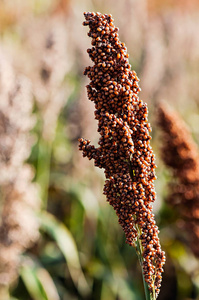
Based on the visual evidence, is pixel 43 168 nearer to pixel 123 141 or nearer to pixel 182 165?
pixel 182 165

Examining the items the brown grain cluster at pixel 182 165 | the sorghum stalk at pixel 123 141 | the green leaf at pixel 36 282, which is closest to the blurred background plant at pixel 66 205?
the green leaf at pixel 36 282

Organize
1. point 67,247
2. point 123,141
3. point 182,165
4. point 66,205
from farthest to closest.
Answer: point 66,205, point 67,247, point 182,165, point 123,141

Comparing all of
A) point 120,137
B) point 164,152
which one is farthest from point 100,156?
point 164,152

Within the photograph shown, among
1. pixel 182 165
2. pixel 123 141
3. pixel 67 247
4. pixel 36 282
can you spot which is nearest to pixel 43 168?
Answer: pixel 67 247

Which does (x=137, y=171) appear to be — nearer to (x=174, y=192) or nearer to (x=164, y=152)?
(x=164, y=152)

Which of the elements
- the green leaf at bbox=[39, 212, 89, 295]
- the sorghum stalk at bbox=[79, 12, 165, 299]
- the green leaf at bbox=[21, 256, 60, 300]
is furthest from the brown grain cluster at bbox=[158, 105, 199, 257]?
the sorghum stalk at bbox=[79, 12, 165, 299]

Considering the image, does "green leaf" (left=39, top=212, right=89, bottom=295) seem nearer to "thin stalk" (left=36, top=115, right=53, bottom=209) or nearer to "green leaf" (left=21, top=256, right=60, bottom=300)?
"green leaf" (left=21, top=256, right=60, bottom=300)
